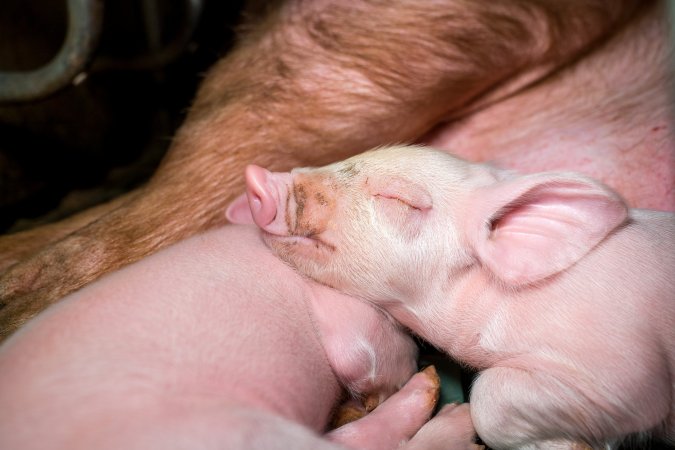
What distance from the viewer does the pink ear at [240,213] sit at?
5.44 feet

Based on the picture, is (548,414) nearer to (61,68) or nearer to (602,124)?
(602,124)

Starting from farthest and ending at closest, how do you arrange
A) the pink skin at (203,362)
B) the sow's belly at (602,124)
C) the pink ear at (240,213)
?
the sow's belly at (602,124), the pink ear at (240,213), the pink skin at (203,362)

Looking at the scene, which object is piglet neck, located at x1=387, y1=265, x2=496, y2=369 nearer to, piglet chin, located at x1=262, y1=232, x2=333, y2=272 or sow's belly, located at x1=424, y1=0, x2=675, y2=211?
piglet chin, located at x1=262, y1=232, x2=333, y2=272

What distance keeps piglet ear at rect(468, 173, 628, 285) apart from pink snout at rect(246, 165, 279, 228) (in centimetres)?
39

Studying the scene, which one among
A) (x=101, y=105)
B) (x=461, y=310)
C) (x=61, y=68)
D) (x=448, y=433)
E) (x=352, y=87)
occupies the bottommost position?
(x=448, y=433)

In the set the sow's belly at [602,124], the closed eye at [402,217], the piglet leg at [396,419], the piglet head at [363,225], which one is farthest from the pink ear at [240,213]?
the sow's belly at [602,124]

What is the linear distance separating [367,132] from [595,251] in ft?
2.70

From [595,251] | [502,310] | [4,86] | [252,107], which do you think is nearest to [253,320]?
[502,310]

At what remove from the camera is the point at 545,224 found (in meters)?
1.36

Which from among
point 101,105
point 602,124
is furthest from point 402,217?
point 101,105

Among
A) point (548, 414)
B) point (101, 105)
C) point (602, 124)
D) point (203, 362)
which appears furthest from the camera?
point (101, 105)

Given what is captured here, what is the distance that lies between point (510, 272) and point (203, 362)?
58 centimetres

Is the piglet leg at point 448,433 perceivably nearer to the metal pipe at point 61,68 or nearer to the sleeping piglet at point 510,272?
the sleeping piglet at point 510,272

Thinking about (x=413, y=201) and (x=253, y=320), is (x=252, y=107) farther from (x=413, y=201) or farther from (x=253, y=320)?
(x=253, y=320)
